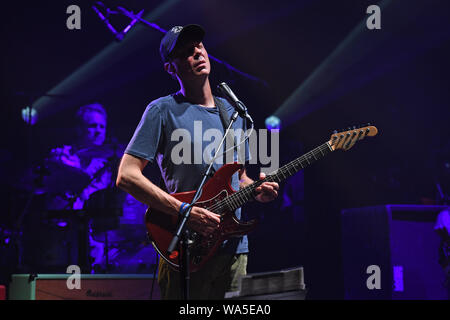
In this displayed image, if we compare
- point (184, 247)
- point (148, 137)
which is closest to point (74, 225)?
point (148, 137)

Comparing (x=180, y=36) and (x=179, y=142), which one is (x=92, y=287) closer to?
(x=179, y=142)

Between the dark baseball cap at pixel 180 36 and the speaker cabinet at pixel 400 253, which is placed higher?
the dark baseball cap at pixel 180 36

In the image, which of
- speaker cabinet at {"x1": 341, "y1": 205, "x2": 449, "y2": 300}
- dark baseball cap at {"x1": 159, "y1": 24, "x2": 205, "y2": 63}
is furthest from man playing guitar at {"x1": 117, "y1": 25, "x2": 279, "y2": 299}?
speaker cabinet at {"x1": 341, "y1": 205, "x2": 449, "y2": 300}

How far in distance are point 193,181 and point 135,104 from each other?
5.89 m

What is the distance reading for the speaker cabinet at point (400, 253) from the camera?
4512 millimetres

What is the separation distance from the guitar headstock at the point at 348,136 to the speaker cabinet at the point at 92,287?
1944 millimetres

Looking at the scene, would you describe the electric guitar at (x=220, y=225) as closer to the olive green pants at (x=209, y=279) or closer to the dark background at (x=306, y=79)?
the olive green pants at (x=209, y=279)

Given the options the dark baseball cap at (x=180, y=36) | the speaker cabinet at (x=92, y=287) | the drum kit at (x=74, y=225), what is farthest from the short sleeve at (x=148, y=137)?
the drum kit at (x=74, y=225)

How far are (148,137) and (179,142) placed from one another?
0.61 ft

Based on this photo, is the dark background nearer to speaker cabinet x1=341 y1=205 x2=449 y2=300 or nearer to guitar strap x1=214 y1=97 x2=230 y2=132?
speaker cabinet x1=341 y1=205 x2=449 y2=300

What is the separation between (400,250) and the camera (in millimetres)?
4594

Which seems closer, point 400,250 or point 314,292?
point 400,250
